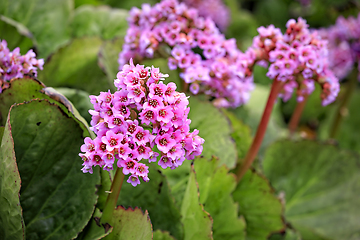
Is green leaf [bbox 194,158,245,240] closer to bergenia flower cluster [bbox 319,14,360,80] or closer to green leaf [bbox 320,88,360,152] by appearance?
bergenia flower cluster [bbox 319,14,360,80]

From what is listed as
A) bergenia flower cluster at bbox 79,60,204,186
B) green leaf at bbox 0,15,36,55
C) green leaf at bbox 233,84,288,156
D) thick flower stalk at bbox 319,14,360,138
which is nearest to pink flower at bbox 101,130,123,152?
bergenia flower cluster at bbox 79,60,204,186

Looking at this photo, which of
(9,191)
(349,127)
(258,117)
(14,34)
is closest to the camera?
(9,191)

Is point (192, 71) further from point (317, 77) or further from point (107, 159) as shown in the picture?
point (107, 159)

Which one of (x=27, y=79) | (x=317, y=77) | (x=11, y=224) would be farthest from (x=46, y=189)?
(x=317, y=77)

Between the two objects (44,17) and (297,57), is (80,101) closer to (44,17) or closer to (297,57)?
(44,17)

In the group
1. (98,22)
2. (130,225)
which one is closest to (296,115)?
(98,22)

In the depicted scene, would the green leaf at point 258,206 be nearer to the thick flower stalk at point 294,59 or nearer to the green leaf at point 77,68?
the thick flower stalk at point 294,59
